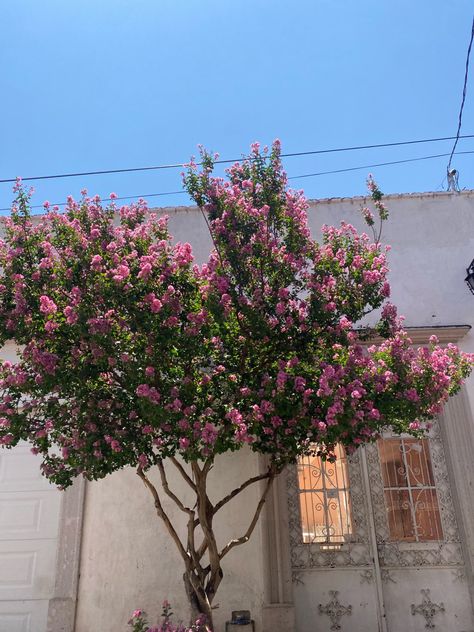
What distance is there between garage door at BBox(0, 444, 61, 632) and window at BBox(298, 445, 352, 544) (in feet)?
10.4

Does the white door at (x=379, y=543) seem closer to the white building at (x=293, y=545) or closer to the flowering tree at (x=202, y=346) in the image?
the white building at (x=293, y=545)

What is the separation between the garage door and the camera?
6.97 meters

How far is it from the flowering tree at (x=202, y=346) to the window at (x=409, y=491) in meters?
2.30

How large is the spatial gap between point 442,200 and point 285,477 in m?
4.80

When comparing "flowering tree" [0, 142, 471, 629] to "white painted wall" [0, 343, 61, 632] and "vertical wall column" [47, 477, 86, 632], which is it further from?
"white painted wall" [0, 343, 61, 632]

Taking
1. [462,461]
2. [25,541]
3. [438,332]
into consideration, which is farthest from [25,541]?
[438,332]

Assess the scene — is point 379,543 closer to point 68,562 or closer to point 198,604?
point 198,604

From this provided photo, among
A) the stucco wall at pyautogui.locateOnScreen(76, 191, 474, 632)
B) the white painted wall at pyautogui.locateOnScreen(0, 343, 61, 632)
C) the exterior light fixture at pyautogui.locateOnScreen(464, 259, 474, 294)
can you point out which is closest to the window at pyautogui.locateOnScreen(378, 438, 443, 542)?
the stucco wall at pyautogui.locateOnScreen(76, 191, 474, 632)

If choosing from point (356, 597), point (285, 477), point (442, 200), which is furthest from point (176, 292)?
point (442, 200)

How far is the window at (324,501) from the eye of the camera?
7.06 meters

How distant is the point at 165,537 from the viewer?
698 centimetres

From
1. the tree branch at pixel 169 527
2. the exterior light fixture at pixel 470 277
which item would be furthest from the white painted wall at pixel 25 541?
the exterior light fixture at pixel 470 277

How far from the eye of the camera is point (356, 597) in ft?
22.2

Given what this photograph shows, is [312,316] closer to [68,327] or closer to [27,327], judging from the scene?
[68,327]
